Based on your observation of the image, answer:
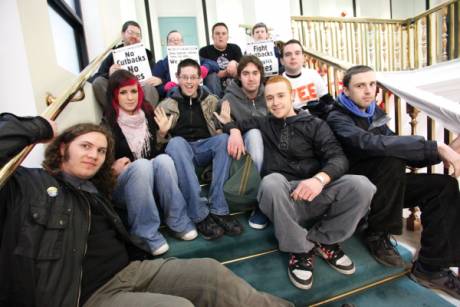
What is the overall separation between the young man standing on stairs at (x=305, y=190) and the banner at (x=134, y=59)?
131cm

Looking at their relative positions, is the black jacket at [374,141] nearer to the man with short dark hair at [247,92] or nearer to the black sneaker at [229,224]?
the man with short dark hair at [247,92]

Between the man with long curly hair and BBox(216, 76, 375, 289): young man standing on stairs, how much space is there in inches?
14.2

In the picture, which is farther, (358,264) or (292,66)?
(292,66)

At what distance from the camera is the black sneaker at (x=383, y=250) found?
156 centimetres

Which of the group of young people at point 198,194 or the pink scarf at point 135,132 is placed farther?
the pink scarf at point 135,132

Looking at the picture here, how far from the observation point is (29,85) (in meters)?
1.43

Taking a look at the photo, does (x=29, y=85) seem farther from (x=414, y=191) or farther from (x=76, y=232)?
(x=414, y=191)

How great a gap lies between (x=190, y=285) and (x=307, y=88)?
79.5 inches

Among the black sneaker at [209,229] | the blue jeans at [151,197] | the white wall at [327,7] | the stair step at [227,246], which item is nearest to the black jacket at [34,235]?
the blue jeans at [151,197]

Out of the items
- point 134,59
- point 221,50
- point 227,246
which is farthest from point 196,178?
point 221,50

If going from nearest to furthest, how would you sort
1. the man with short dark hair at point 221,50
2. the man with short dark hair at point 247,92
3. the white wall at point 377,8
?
the man with short dark hair at point 247,92, the man with short dark hair at point 221,50, the white wall at point 377,8

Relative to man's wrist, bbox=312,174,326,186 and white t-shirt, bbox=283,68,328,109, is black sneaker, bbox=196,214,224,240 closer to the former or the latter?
man's wrist, bbox=312,174,326,186

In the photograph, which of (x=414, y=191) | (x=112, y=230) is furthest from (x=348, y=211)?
(x=112, y=230)

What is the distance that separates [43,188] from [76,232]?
0.67 ft
